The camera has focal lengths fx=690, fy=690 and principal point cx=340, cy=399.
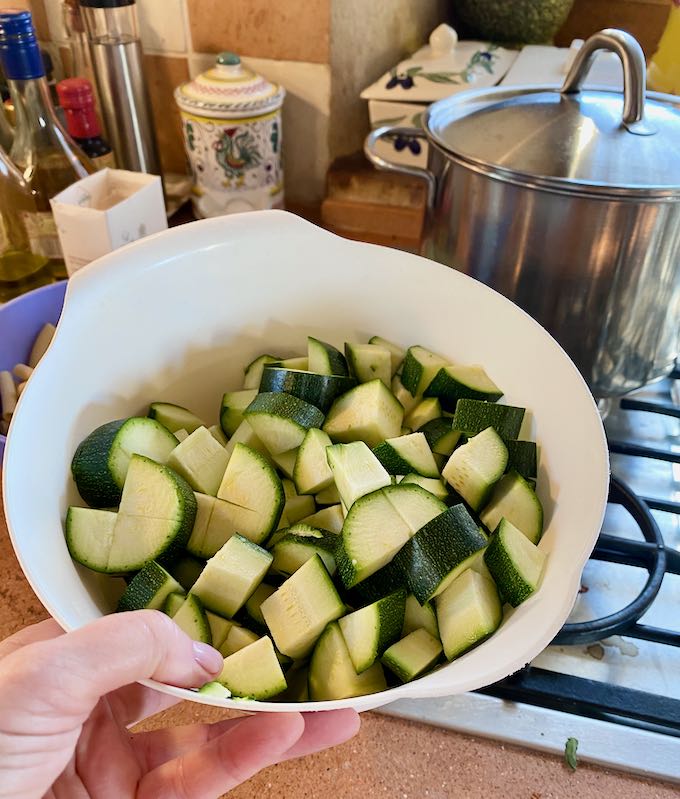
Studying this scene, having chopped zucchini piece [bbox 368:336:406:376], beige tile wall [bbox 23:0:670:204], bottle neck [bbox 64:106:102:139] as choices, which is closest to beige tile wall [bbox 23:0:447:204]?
beige tile wall [bbox 23:0:670:204]

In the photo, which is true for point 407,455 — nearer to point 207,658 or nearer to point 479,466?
point 479,466

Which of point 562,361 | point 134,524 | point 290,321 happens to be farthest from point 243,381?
point 562,361

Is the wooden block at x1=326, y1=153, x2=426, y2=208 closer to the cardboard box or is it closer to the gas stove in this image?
the cardboard box

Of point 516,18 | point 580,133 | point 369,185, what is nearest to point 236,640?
point 580,133

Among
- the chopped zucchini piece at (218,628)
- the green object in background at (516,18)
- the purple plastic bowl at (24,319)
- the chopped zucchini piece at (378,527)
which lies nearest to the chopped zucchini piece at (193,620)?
the chopped zucchini piece at (218,628)

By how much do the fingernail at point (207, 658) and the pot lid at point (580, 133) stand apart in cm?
55

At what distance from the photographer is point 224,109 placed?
1.09 m

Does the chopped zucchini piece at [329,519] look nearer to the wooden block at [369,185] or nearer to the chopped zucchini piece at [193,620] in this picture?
the chopped zucchini piece at [193,620]

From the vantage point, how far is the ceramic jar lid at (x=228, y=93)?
1.09 metres

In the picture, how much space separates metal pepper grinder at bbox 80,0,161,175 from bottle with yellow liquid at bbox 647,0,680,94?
35.7 inches

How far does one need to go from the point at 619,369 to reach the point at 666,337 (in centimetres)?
7

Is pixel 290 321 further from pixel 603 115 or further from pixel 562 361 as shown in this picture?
pixel 603 115

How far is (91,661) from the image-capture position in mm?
434

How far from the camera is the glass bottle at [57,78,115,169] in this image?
104cm
